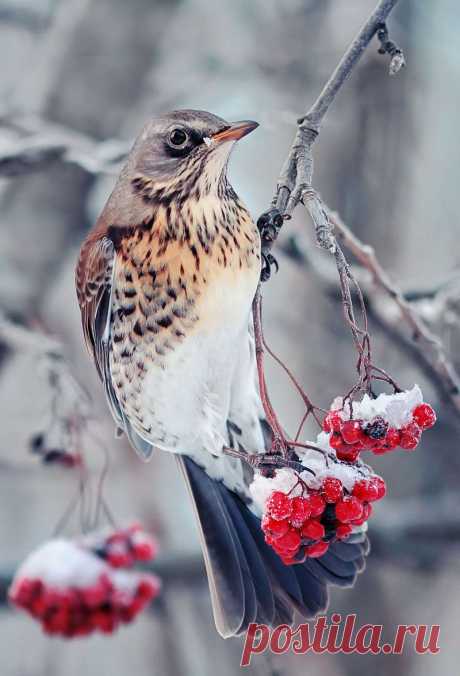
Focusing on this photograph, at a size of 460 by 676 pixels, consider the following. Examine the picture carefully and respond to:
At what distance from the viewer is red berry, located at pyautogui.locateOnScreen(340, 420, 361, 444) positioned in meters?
0.59

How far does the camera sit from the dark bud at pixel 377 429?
1.94ft

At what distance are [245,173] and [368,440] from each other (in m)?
1.03

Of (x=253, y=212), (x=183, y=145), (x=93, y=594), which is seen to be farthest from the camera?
(x=253, y=212)

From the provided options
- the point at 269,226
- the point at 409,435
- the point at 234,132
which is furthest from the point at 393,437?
the point at 234,132

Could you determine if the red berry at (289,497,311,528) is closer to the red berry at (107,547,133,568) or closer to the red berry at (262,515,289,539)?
the red berry at (262,515,289,539)

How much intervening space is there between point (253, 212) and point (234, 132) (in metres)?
0.68

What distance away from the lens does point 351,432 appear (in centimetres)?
59

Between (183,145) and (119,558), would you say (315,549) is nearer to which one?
(183,145)

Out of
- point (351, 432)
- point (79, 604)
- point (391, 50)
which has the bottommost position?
point (79, 604)

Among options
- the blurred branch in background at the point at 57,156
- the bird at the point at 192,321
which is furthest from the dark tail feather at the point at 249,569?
the blurred branch in background at the point at 57,156

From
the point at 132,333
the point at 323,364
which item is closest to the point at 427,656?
the point at 323,364

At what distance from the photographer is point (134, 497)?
5.91 feet

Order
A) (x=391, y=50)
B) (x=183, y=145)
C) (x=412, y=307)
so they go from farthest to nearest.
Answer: (x=412, y=307) < (x=183, y=145) < (x=391, y=50)

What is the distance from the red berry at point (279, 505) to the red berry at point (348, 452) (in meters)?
0.05
